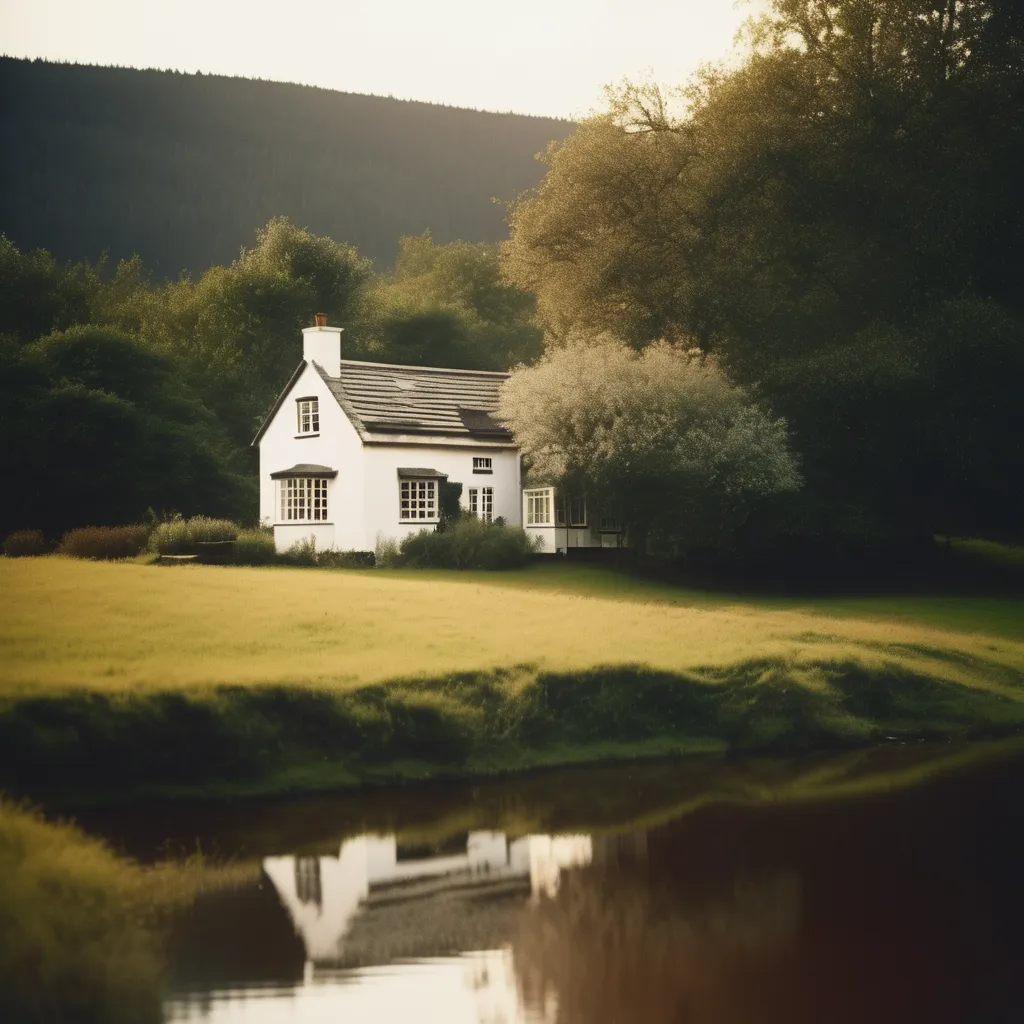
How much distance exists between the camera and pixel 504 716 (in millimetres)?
18953

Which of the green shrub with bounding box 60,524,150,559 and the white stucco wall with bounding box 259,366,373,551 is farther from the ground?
the white stucco wall with bounding box 259,366,373,551

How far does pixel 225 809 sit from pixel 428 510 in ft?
87.3

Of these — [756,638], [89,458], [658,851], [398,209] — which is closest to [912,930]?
[658,851]

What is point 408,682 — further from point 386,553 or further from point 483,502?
point 483,502

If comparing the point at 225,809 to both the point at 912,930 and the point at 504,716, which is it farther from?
the point at 912,930

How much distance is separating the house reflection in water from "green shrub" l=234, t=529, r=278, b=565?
22.4m

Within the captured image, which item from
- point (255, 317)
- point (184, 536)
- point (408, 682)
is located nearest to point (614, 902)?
point (408, 682)

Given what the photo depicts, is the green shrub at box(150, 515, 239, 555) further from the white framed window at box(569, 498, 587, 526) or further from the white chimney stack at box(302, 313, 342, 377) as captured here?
the white framed window at box(569, 498, 587, 526)

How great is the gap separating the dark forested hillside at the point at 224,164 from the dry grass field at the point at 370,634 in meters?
55.8

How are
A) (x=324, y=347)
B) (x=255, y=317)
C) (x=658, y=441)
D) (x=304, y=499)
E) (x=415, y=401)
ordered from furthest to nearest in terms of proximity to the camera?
(x=255, y=317)
(x=415, y=401)
(x=324, y=347)
(x=304, y=499)
(x=658, y=441)

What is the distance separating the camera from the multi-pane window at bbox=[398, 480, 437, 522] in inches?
1641

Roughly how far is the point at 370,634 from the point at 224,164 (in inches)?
4824

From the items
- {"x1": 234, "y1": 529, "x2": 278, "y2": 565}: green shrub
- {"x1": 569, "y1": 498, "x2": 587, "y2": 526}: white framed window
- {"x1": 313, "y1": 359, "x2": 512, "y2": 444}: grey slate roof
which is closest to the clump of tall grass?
{"x1": 234, "y1": 529, "x2": 278, "y2": 565}: green shrub

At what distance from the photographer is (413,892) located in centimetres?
1308
